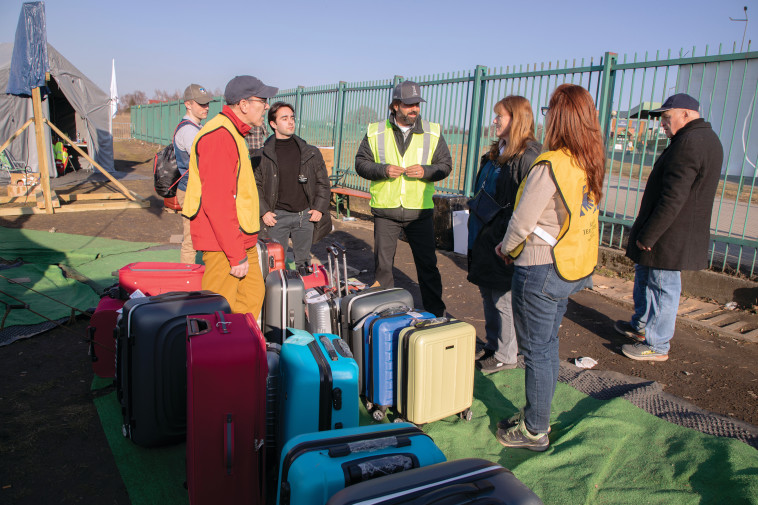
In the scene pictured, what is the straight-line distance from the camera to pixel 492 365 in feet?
12.3

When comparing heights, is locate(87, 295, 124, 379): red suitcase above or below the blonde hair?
below

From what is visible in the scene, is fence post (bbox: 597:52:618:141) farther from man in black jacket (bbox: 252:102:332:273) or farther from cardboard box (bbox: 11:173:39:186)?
cardboard box (bbox: 11:173:39:186)

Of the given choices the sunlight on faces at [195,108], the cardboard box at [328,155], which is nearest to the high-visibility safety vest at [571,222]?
the sunlight on faces at [195,108]

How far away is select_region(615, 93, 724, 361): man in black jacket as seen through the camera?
376cm

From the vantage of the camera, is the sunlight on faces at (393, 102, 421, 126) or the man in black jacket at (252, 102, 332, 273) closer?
the sunlight on faces at (393, 102, 421, 126)

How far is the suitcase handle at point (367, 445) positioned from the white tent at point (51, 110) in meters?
15.4

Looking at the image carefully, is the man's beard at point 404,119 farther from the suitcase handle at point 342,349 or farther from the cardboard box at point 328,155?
the cardboard box at point 328,155

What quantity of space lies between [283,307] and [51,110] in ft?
59.1

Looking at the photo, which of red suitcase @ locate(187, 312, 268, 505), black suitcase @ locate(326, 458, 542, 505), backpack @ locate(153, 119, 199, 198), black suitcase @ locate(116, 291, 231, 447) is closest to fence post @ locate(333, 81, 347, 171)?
backpack @ locate(153, 119, 199, 198)

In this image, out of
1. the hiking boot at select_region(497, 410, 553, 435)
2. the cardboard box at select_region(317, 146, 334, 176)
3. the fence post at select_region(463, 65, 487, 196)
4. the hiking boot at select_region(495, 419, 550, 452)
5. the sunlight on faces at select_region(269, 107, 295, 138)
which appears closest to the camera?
the hiking boot at select_region(495, 419, 550, 452)

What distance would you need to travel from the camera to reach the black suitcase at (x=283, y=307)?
3682 mm

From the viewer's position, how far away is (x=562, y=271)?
2.49 metres

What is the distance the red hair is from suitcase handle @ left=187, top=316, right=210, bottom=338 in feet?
6.17

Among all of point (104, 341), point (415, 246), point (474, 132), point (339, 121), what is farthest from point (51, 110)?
point (415, 246)
